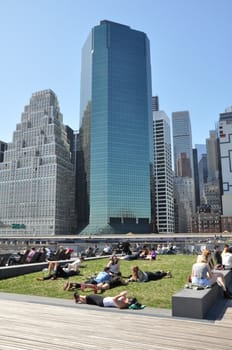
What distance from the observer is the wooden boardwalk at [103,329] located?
241 inches

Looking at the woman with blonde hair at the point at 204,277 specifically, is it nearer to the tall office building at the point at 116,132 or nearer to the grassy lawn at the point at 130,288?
the grassy lawn at the point at 130,288

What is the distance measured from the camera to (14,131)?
175m

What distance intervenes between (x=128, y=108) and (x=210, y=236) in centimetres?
8256

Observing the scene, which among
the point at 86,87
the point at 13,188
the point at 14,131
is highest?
the point at 86,87

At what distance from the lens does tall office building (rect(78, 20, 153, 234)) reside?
6093 inches

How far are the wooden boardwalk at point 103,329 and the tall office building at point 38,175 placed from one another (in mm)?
154197

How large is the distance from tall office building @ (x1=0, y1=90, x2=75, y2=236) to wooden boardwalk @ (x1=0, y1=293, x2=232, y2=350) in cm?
15420

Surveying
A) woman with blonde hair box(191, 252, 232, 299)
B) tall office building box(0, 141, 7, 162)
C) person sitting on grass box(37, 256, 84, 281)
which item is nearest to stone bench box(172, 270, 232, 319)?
woman with blonde hair box(191, 252, 232, 299)

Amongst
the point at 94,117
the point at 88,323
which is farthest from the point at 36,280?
A: the point at 94,117

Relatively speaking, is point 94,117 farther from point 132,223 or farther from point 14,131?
point 132,223

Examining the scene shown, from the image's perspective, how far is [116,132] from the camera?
526 ft

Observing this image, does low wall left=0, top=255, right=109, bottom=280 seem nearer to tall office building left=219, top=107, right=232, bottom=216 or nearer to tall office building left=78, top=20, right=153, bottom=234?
tall office building left=78, top=20, right=153, bottom=234

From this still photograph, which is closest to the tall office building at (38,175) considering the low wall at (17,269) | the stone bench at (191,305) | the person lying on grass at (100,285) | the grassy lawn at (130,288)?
the low wall at (17,269)

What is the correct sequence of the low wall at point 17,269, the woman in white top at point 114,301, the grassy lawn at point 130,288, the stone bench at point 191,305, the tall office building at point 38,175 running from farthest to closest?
the tall office building at point 38,175
the low wall at point 17,269
the grassy lawn at point 130,288
the woman in white top at point 114,301
the stone bench at point 191,305
